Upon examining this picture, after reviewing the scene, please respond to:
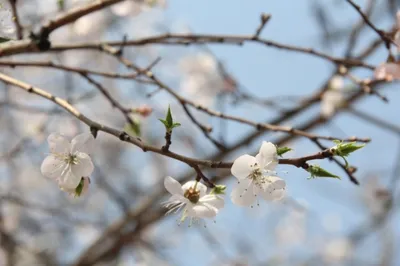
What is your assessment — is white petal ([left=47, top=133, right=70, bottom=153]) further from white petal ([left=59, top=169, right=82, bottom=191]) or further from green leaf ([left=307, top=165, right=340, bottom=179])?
green leaf ([left=307, top=165, right=340, bottom=179])

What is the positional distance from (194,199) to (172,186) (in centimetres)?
5

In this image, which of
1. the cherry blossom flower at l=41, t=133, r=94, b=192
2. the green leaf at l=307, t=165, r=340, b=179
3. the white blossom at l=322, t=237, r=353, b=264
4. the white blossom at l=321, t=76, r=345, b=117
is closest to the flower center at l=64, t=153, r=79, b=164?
the cherry blossom flower at l=41, t=133, r=94, b=192

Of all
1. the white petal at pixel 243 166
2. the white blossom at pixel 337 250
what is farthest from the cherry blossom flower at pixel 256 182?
the white blossom at pixel 337 250

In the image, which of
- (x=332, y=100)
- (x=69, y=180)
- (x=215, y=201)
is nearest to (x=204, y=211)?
(x=215, y=201)

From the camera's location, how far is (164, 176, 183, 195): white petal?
841 mm

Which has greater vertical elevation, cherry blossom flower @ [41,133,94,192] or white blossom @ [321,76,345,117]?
white blossom @ [321,76,345,117]

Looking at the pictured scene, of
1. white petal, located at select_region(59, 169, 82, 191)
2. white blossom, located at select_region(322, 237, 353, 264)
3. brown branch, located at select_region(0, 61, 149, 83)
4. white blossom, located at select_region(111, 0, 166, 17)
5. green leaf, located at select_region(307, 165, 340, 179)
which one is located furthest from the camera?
white blossom, located at select_region(322, 237, 353, 264)

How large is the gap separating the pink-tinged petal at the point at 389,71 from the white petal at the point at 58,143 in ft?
2.15

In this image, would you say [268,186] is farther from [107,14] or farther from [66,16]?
[107,14]

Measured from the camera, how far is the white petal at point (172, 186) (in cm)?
84

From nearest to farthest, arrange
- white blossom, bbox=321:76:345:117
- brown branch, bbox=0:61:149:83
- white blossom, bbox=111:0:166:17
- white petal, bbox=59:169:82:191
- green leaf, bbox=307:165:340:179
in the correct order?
green leaf, bbox=307:165:340:179 → white petal, bbox=59:169:82:191 → brown branch, bbox=0:61:149:83 → white blossom, bbox=111:0:166:17 → white blossom, bbox=321:76:345:117

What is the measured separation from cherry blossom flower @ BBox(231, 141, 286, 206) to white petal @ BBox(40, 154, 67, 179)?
0.29m

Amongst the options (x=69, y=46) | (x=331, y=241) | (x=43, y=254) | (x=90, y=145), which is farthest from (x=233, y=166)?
(x=331, y=241)

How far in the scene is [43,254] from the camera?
2.57 metres
